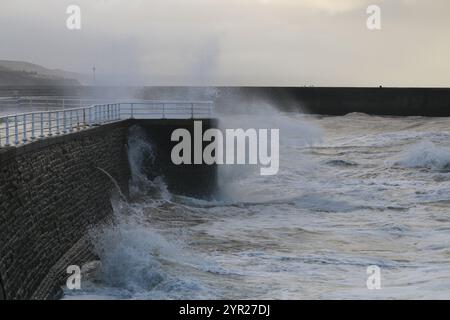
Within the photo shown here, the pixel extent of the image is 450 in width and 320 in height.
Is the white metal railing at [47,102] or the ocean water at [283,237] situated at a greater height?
the white metal railing at [47,102]

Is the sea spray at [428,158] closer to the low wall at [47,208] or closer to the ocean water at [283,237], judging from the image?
the ocean water at [283,237]

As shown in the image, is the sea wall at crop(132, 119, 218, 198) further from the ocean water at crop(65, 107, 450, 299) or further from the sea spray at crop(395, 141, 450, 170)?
the sea spray at crop(395, 141, 450, 170)

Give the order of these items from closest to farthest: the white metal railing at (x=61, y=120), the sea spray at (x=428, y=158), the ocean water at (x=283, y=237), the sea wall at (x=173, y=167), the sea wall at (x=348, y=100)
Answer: the white metal railing at (x=61, y=120)
the ocean water at (x=283, y=237)
the sea wall at (x=173, y=167)
the sea spray at (x=428, y=158)
the sea wall at (x=348, y=100)

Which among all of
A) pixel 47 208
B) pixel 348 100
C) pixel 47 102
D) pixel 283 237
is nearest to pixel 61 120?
pixel 283 237

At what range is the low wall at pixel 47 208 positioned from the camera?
37.3 ft

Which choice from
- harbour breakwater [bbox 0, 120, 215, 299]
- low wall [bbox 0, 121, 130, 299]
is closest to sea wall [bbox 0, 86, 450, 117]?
harbour breakwater [bbox 0, 120, 215, 299]

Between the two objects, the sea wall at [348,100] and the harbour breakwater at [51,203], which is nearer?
the harbour breakwater at [51,203]

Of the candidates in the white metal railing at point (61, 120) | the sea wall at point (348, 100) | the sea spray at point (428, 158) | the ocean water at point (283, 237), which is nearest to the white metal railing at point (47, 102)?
the white metal railing at point (61, 120)

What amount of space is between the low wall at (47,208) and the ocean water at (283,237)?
0.61 m

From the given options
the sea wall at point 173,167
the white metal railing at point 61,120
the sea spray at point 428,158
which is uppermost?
the white metal railing at point 61,120

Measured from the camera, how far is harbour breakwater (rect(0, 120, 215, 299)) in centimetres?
1144
